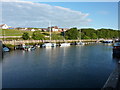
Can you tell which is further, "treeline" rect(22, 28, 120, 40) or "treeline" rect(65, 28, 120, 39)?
"treeline" rect(65, 28, 120, 39)

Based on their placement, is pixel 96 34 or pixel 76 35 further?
pixel 96 34

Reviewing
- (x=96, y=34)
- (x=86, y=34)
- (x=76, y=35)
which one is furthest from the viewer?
(x=96, y=34)

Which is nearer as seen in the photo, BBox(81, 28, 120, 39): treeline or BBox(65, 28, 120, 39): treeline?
BBox(65, 28, 120, 39): treeline

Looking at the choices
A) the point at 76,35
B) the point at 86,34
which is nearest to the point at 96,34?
the point at 86,34

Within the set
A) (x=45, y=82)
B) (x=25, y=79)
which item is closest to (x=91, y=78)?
(x=45, y=82)

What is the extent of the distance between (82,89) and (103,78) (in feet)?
9.78

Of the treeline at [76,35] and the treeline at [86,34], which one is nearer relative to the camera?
the treeline at [76,35]

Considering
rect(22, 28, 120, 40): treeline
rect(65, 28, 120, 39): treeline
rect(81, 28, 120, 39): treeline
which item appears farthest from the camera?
rect(81, 28, 120, 39): treeline

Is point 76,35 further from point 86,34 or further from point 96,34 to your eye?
point 96,34

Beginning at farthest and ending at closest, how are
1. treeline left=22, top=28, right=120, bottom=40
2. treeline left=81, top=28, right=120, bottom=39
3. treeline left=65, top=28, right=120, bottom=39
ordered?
treeline left=81, top=28, right=120, bottom=39
treeline left=65, top=28, right=120, bottom=39
treeline left=22, top=28, right=120, bottom=40

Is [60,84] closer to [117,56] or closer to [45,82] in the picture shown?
[45,82]

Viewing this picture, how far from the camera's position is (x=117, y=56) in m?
22.0

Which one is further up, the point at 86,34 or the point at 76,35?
the point at 86,34

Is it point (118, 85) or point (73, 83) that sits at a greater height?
point (118, 85)
